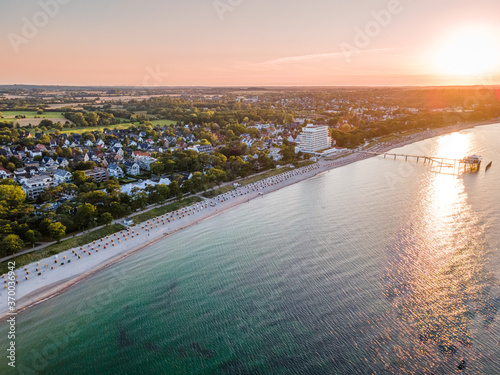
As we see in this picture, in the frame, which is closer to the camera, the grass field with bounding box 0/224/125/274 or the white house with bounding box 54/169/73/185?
the grass field with bounding box 0/224/125/274

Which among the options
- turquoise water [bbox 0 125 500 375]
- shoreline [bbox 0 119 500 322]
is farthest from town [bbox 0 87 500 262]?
turquoise water [bbox 0 125 500 375]

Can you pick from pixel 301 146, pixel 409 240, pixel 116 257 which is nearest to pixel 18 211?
pixel 116 257

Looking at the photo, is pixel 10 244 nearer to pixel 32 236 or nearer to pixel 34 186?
pixel 32 236

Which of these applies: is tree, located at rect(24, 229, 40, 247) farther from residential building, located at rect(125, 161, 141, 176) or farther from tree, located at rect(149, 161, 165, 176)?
Answer: residential building, located at rect(125, 161, 141, 176)

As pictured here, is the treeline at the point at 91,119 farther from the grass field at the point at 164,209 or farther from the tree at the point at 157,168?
the grass field at the point at 164,209

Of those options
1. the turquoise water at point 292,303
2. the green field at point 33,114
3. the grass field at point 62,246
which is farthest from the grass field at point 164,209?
the green field at point 33,114

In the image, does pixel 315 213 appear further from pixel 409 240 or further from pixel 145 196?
pixel 145 196
